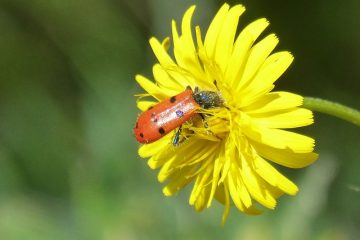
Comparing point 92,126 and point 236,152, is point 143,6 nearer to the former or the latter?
point 92,126

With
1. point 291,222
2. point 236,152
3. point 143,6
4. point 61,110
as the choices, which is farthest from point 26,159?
point 236,152

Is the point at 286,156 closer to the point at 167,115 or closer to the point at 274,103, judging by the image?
the point at 274,103

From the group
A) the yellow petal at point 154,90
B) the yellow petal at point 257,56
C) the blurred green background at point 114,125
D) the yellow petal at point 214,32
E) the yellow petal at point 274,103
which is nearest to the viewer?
the yellow petal at point 274,103

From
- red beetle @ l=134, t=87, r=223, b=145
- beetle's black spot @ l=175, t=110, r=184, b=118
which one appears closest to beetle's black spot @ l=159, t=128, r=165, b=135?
red beetle @ l=134, t=87, r=223, b=145

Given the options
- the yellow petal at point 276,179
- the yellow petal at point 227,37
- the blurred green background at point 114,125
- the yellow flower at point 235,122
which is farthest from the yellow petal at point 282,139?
the blurred green background at point 114,125

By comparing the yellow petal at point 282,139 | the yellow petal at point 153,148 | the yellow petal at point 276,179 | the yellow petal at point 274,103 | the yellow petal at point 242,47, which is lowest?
the yellow petal at point 276,179

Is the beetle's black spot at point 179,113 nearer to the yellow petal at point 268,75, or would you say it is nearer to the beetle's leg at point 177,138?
the beetle's leg at point 177,138
